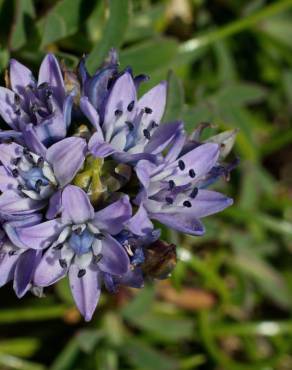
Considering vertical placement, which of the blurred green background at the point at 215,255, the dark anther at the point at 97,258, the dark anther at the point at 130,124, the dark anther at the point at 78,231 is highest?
the dark anther at the point at 130,124

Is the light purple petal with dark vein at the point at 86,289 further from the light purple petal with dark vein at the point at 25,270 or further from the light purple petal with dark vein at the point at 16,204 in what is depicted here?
the light purple petal with dark vein at the point at 16,204

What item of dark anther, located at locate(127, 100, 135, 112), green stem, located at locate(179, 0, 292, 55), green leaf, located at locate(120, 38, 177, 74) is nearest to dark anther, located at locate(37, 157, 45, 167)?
dark anther, located at locate(127, 100, 135, 112)

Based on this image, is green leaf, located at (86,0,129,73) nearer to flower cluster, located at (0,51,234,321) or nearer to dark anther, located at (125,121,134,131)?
flower cluster, located at (0,51,234,321)

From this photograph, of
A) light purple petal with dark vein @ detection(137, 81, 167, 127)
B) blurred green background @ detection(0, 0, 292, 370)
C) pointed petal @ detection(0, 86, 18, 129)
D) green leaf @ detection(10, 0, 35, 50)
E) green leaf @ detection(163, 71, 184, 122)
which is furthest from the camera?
blurred green background @ detection(0, 0, 292, 370)

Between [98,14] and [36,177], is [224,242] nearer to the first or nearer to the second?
[98,14]

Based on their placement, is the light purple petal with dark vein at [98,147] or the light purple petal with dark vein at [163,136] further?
the light purple petal with dark vein at [163,136]

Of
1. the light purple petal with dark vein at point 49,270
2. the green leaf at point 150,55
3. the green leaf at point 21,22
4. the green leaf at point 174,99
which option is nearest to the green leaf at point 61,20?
the green leaf at point 21,22

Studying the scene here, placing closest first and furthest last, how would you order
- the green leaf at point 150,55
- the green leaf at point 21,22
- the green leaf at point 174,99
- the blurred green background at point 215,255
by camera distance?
the green leaf at point 21,22 < the green leaf at point 174,99 < the green leaf at point 150,55 < the blurred green background at point 215,255
